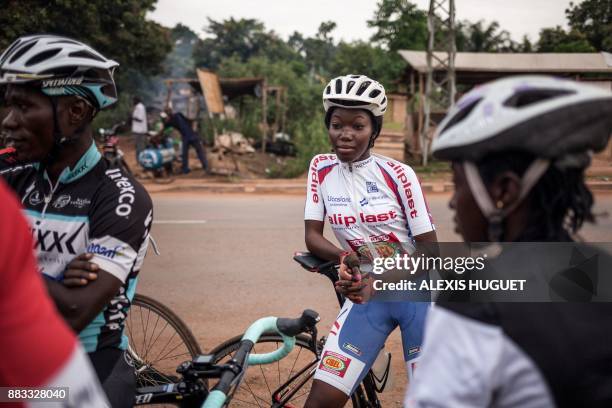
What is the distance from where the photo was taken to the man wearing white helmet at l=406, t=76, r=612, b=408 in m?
1.13

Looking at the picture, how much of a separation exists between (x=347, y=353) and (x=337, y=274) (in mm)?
430

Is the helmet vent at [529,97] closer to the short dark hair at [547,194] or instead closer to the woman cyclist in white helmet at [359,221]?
the short dark hair at [547,194]

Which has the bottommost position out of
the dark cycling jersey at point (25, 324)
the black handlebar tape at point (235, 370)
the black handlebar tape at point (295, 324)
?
the black handlebar tape at point (235, 370)

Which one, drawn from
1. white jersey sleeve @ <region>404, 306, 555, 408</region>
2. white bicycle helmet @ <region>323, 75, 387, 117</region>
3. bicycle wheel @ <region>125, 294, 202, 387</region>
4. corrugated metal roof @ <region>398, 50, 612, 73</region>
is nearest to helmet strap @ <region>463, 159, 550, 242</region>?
white jersey sleeve @ <region>404, 306, 555, 408</region>

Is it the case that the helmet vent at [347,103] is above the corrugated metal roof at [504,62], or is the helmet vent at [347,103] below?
below

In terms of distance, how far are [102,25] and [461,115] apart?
73.5 ft

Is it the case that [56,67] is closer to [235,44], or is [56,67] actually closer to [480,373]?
[480,373]

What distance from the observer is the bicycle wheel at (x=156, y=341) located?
3.36 m

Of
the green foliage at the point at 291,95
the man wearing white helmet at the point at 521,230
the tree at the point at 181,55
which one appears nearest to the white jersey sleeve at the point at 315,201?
the man wearing white helmet at the point at 521,230

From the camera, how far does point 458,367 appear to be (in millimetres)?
1119

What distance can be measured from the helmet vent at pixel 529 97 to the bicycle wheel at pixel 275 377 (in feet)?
6.12

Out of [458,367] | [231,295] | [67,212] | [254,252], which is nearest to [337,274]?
[67,212]

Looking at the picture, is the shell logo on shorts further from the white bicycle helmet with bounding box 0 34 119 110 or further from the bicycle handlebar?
the white bicycle helmet with bounding box 0 34 119 110

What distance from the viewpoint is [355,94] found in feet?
9.62
